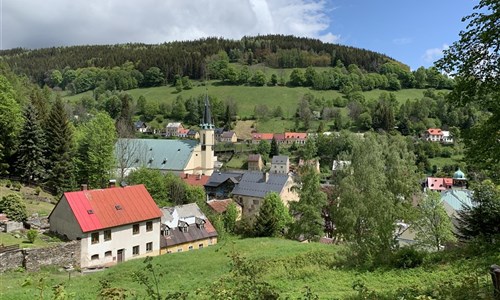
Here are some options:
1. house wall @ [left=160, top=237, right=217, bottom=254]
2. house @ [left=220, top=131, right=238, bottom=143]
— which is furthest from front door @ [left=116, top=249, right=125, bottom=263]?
house @ [left=220, top=131, right=238, bottom=143]

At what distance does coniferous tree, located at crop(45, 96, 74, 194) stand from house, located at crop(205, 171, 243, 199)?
2285cm

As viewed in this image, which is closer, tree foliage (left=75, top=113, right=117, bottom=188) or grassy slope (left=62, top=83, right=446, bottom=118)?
tree foliage (left=75, top=113, right=117, bottom=188)

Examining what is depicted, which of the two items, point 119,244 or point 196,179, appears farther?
point 196,179

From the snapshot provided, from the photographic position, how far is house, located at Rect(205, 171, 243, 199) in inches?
2314

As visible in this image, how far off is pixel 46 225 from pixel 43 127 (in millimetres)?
18375

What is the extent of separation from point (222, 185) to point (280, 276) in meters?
45.8

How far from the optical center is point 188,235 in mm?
32469

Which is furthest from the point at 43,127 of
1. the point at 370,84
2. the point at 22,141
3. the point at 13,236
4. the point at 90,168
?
the point at 370,84

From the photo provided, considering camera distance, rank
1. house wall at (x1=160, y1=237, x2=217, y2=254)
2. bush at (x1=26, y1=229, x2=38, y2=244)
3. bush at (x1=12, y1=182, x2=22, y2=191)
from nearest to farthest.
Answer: bush at (x1=26, y1=229, x2=38, y2=244), house wall at (x1=160, y1=237, x2=217, y2=254), bush at (x1=12, y1=182, x2=22, y2=191)

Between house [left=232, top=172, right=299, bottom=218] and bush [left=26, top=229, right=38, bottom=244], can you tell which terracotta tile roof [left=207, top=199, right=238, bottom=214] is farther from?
bush [left=26, top=229, right=38, bottom=244]

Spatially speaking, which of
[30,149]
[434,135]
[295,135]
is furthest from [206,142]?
[434,135]

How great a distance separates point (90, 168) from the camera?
41.9 meters

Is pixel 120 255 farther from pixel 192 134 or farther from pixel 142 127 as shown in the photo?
pixel 142 127

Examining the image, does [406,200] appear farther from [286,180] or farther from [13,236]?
[13,236]
